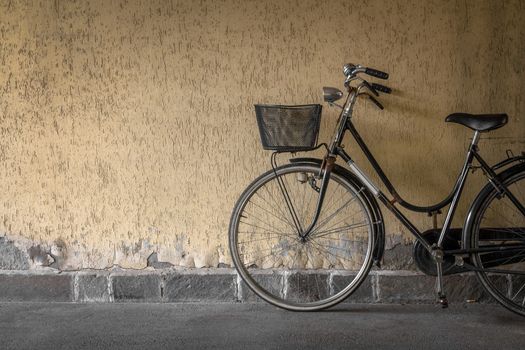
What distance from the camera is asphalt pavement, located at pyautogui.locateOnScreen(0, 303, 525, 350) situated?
11.1 ft

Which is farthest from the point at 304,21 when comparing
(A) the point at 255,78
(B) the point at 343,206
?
(B) the point at 343,206

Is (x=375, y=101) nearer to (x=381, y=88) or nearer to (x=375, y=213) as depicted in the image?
(x=381, y=88)

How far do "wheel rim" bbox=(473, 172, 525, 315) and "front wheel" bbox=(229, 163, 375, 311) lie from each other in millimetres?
800

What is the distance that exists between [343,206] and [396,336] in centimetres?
94

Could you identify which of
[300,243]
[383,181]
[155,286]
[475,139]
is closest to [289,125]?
[383,181]

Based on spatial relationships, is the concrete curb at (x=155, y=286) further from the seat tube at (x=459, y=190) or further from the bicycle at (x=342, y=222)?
the seat tube at (x=459, y=190)

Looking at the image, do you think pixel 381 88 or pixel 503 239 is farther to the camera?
pixel 503 239

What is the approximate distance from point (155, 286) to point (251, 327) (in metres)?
0.93

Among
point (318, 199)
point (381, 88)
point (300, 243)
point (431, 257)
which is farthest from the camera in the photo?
point (300, 243)

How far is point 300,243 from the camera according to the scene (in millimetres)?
4160

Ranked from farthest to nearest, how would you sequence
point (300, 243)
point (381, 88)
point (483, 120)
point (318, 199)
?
point (300, 243) → point (318, 199) → point (381, 88) → point (483, 120)

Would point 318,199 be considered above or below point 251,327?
above

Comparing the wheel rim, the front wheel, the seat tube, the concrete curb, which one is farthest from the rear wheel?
the front wheel

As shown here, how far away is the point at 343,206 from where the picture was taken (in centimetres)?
396
